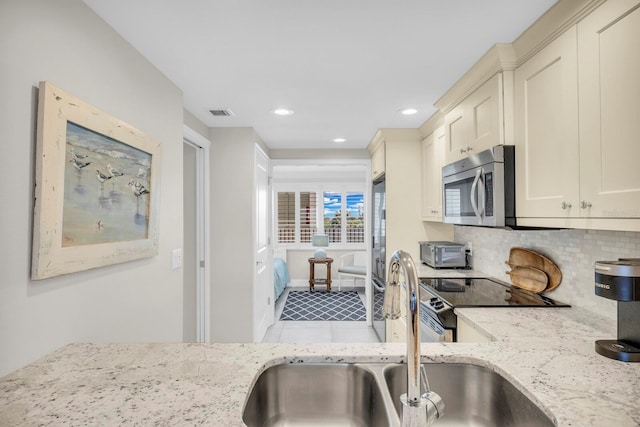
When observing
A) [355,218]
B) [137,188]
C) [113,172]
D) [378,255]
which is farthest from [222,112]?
[355,218]

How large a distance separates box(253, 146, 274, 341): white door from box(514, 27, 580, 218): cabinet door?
2453mm

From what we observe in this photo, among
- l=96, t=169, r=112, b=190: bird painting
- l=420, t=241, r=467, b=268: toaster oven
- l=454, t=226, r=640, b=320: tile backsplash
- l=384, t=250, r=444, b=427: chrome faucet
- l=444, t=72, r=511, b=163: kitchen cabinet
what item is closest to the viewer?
l=384, t=250, r=444, b=427: chrome faucet

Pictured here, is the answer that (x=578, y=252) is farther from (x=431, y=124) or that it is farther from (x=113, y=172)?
(x=113, y=172)

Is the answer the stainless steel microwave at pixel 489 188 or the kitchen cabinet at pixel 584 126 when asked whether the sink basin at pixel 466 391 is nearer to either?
the kitchen cabinet at pixel 584 126

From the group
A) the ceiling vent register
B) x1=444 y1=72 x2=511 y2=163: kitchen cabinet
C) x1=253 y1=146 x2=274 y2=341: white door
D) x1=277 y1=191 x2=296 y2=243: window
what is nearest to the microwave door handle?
x1=444 y1=72 x2=511 y2=163: kitchen cabinet

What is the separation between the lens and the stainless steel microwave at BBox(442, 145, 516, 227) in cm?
169

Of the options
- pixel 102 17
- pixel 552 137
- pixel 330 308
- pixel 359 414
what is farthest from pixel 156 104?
pixel 330 308

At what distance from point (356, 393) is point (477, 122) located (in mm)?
1608

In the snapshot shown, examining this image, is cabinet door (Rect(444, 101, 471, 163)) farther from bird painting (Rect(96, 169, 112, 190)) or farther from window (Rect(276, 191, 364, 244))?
window (Rect(276, 191, 364, 244))

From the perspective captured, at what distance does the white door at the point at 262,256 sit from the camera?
358 centimetres

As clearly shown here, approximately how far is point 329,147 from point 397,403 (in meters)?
3.41

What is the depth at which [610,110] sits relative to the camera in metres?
1.12

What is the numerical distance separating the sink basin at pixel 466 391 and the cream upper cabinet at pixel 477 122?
3.74ft

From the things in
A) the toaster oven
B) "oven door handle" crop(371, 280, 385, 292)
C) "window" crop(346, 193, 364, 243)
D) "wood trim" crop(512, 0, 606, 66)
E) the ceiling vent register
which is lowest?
"oven door handle" crop(371, 280, 385, 292)
